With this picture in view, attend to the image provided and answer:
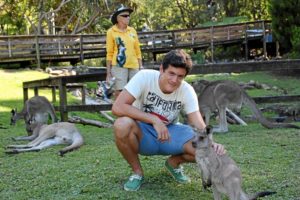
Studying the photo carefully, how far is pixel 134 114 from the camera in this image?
3.80 metres

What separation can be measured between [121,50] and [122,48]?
0.03 metres

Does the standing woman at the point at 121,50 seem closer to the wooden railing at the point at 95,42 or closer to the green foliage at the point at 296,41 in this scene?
the green foliage at the point at 296,41

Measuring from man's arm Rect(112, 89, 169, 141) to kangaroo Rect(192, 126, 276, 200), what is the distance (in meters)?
0.31

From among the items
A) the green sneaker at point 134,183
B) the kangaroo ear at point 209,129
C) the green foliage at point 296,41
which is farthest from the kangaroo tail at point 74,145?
the green foliage at point 296,41

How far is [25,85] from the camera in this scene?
372 inches

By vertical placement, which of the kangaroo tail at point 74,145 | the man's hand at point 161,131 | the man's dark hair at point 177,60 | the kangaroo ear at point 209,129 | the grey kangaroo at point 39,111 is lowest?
the kangaroo tail at point 74,145

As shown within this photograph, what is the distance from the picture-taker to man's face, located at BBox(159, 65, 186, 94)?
3.67 meters

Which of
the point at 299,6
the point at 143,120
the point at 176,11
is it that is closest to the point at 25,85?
the point at 143,120

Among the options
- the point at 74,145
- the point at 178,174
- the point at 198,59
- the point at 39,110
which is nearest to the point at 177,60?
the point at 178,174

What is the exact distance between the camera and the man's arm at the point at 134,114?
372 cm

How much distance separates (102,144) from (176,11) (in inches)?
1271

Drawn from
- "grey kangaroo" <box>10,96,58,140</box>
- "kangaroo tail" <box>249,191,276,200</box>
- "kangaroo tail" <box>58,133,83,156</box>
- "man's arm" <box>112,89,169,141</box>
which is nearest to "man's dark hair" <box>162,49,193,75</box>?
"man's arm" <box>112,89,169,141</box>

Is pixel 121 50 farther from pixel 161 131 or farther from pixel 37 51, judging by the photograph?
pixel 37 51

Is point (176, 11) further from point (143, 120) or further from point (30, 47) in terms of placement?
point (143, 120)
